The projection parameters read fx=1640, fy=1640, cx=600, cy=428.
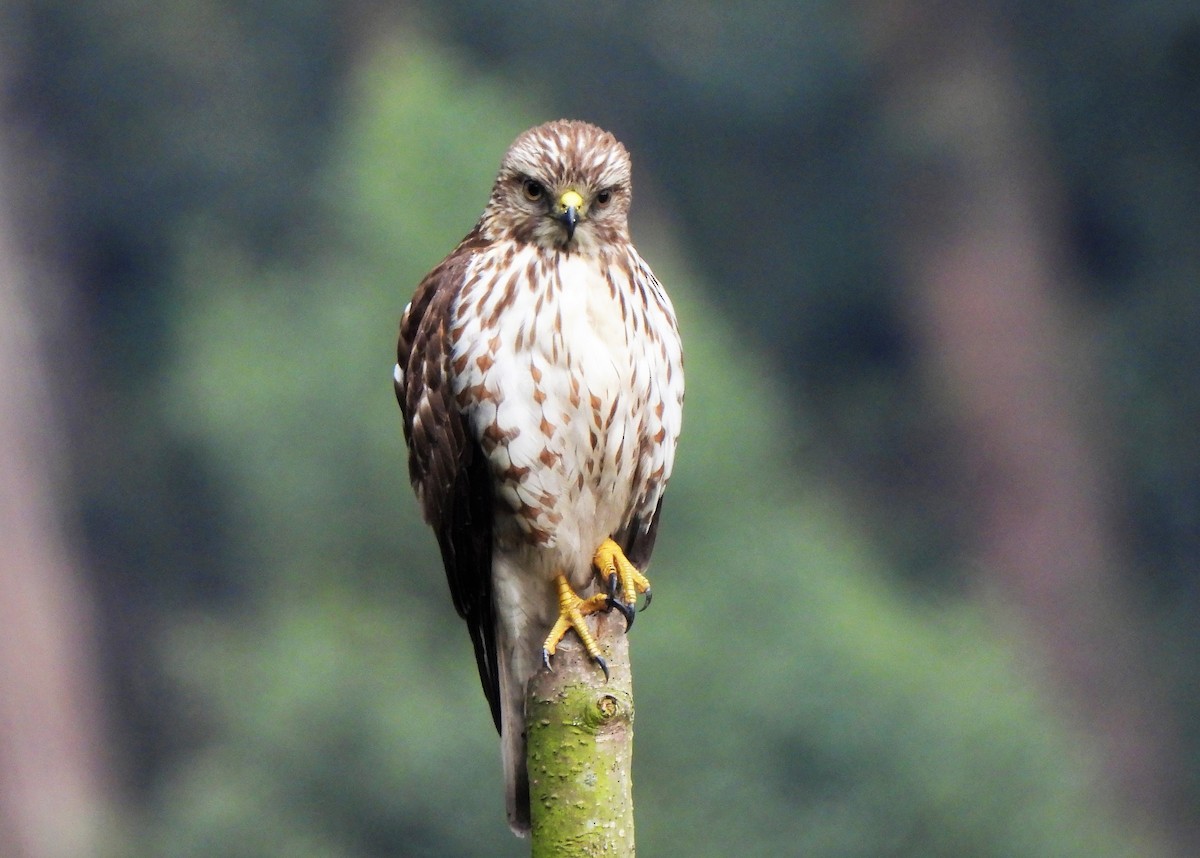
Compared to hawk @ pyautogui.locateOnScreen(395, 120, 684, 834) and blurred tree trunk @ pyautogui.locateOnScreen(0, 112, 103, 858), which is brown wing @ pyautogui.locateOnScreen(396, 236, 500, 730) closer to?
hawk @ pyautogui.locateOnScreen(395, 120, 684, 834)

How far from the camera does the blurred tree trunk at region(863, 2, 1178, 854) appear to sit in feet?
21.3

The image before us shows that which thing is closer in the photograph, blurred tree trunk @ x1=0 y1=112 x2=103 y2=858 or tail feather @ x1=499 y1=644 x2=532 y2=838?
tail feather @ x1=499 y1=644 x2=532 y2=838

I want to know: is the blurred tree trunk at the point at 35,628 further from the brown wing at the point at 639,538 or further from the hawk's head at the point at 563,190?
the hawk's head at the point at 563,190

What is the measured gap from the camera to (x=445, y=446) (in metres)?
2.36

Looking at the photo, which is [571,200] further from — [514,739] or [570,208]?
[514,739]

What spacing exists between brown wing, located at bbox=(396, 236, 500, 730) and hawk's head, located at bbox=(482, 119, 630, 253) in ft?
0.35

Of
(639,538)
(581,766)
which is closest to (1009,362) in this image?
(639,538)

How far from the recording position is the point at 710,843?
4.31 metres

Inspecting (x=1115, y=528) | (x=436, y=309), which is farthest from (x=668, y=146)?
(x=436, y=309)

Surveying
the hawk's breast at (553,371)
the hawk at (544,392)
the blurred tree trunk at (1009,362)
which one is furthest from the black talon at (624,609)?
the blurred tree trunk at (1009,362)

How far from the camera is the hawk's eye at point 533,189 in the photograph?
2.29 metres

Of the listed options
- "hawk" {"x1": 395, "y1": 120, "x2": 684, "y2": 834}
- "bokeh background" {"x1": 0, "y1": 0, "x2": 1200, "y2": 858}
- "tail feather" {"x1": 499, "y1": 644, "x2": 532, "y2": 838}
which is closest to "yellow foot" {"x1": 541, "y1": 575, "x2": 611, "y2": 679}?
"hawk" {"x1": 395, "y1": 120, "x2": 684, "y2": 834}

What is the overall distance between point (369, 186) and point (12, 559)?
231cm

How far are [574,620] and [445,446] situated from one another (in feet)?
1.04
